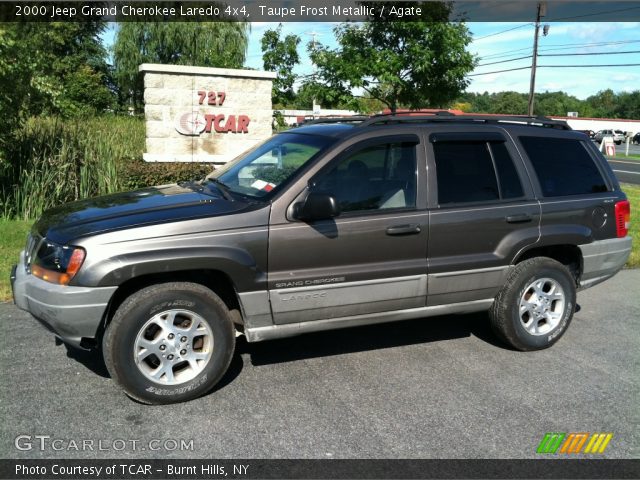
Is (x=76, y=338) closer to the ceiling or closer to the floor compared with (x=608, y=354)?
closer to the ceiling

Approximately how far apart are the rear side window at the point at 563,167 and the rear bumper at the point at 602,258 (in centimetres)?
49

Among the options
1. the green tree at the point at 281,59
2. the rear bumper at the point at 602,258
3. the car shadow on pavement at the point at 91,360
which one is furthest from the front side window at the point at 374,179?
the green tree at the point at 281,59

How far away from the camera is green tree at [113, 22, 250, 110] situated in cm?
3038

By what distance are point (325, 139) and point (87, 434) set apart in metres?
2.61

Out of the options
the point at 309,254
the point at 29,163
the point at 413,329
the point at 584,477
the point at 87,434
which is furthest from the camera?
the point at 29,163

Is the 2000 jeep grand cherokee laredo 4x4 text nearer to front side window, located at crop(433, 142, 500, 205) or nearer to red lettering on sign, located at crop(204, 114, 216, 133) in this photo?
front side window, located at crop(433, 142, 500, 205)

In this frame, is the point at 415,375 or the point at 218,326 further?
the point at 415,375

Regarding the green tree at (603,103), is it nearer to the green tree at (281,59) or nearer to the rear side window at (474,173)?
the green tree at (281,59)

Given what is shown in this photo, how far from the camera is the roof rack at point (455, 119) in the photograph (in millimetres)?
4773

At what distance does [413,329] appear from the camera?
5.60 meters

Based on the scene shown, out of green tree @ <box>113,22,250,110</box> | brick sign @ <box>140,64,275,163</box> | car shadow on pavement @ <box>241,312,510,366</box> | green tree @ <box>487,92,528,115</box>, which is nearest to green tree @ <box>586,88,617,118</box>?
green tree @ <box>487,92,528,115</box>

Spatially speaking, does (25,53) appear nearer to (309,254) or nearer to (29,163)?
(29,163)

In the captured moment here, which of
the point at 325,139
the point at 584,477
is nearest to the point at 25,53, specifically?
the point at 325,139

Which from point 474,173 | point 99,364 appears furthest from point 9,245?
point 474,173
